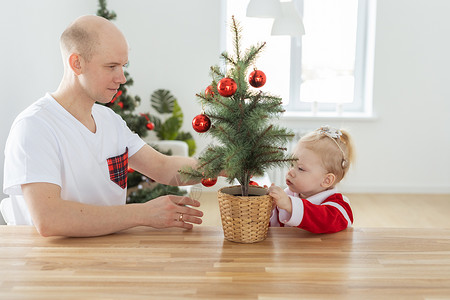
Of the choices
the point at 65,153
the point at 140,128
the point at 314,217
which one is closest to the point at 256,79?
the point at 314,217

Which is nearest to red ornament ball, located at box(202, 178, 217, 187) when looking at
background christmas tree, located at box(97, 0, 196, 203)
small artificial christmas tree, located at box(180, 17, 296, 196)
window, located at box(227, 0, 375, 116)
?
small artificial christmas tree, located at box(180, 17, 296, 196)

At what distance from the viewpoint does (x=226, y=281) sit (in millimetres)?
1198

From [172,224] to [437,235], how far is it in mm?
800

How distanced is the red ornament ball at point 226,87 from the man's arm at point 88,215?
0.42 meters

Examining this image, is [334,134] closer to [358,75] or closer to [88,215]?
[88,215]

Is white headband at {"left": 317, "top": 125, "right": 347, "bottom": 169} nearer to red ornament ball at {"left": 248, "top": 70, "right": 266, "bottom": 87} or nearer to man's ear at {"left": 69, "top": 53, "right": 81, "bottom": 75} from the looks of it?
red ornament ball at {"left": 248, "top": 70, "right": 266, "bottom": 87}

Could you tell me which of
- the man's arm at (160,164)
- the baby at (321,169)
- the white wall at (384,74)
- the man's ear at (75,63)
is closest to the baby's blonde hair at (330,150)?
the baby at (321,169)

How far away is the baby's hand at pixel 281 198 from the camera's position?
147 centimetres

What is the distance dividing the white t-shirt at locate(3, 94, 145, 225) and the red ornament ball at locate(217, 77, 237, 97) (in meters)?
0.61

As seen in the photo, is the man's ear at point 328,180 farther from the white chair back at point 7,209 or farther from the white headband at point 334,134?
the white chair back at point 7,209

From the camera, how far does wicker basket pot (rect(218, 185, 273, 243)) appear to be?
1.42m

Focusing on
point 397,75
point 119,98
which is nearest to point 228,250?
point 119,98

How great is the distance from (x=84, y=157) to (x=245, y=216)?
0.67 meters

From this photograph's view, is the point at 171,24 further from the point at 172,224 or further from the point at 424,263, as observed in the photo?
the point at 424,263
